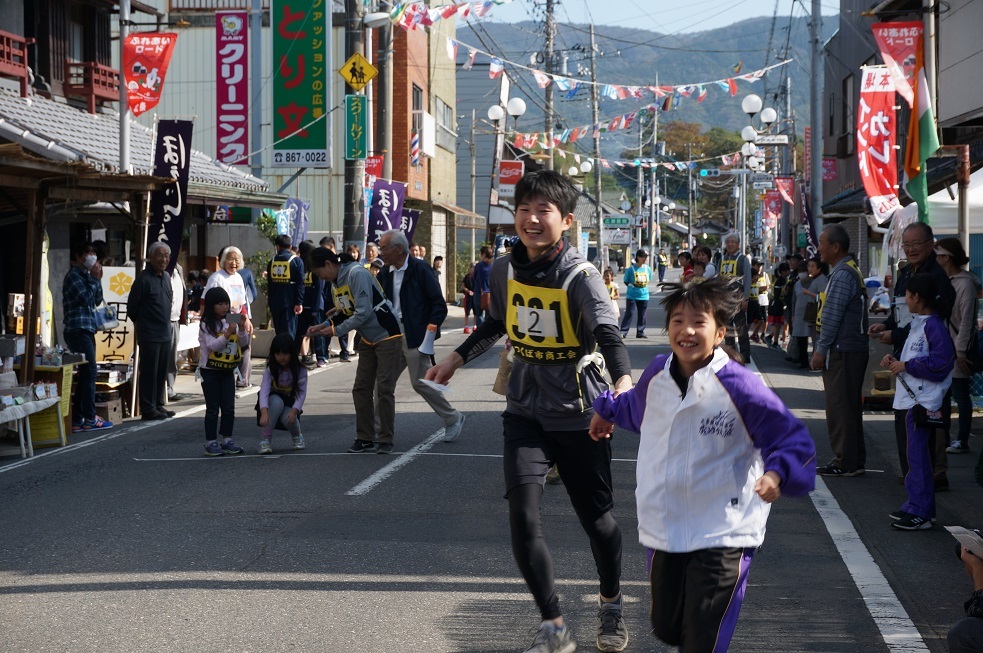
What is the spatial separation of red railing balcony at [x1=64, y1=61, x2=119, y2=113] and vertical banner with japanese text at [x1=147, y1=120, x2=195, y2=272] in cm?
736

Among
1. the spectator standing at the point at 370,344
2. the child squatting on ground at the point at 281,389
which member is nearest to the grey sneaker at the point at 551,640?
the spectator standing at the point at 370,344

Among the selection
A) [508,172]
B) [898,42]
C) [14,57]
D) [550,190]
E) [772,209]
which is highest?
[508,172]

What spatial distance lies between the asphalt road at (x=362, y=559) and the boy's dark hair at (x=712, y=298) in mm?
1780

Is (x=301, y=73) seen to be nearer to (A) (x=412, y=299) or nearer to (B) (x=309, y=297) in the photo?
(B) (x=309, y=297)

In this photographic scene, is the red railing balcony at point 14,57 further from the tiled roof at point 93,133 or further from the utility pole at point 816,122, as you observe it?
the utility pole at point 816,122

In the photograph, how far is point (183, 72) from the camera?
29641 millimetres

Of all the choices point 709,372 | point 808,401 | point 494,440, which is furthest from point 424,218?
point 709,372

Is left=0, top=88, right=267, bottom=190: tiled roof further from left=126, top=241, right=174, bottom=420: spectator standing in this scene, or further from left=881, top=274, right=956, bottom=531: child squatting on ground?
left=881, top=274, right=956, bottom=531: child squatting on ground

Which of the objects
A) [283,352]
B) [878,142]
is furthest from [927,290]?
[878,142]

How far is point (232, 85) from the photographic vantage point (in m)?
23.0

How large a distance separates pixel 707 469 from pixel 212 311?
7.02 m

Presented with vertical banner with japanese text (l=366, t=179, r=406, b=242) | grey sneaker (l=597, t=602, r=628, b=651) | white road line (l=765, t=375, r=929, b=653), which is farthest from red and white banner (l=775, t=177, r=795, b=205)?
grey sneaker (l=597, t=602, r=628, b=651)

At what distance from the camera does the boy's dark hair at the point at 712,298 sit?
394 cm

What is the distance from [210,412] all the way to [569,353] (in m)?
5.76
